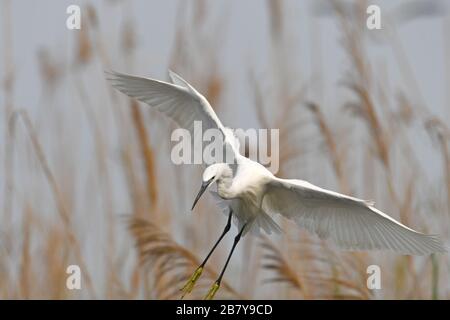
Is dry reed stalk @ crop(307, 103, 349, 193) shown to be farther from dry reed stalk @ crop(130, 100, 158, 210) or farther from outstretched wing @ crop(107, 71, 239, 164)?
dry reed stalk @ crop(130, 100, 158, 210)

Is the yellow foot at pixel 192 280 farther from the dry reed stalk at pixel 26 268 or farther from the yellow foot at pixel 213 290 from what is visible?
the dry reed stalk at pixel 26 268

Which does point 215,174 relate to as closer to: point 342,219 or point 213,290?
point 213,290

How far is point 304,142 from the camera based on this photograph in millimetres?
3928

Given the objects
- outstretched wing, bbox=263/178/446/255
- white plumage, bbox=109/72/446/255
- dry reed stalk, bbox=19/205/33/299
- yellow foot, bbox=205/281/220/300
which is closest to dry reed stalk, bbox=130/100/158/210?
white plumage, bbox=109/72/446/255

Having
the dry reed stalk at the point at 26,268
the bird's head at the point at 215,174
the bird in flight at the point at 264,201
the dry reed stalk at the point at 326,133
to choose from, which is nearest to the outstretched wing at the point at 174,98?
the bird in flight at the point at 264,201

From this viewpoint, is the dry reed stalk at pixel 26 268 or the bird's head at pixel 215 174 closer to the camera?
the bird's head at pixel 215 174

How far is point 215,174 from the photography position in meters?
3.20

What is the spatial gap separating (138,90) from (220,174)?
26.2 inches

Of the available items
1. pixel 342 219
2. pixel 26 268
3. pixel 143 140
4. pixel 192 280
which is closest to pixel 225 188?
pixel 192 280

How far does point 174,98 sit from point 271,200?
20.5 inches

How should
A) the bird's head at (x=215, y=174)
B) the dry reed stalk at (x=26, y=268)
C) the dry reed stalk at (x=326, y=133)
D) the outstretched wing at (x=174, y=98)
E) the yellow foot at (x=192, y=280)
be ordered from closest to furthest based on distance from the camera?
1. the bird's head at (x=215, y=174)
2. the yellow foot at (x=192, y=280)
3. the outstretched wing at (x=174, y=98)
4. the dry reed stalk at (x=326, y=133)
5. the dry reed stalk at (x=26, y=268)

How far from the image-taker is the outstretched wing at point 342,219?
3219 mm
